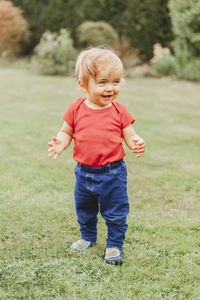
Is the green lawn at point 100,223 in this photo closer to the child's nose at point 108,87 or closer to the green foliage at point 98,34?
the child's nose at point 108,87

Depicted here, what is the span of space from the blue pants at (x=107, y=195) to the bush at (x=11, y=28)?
19288 mm

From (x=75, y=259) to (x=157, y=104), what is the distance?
7.24m

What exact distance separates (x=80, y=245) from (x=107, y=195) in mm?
550

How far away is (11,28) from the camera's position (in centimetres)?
2019

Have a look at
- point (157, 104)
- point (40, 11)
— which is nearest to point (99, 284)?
point (157, 104)

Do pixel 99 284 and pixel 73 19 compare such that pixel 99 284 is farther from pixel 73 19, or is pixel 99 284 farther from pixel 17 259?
pixel 73 19

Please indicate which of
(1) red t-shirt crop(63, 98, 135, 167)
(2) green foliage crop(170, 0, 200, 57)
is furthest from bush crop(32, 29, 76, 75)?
(1) red t-shirt crop(63, 98, 135, 167)

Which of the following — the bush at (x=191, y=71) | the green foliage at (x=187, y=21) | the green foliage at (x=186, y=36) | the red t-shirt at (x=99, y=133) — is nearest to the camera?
the red t-shirt at (x=99, y=133)

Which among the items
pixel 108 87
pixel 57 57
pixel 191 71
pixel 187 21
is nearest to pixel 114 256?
pixel 108 87

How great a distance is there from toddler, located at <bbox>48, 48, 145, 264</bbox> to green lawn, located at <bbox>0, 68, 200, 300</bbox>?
22 cm

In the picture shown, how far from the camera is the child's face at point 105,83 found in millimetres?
2545

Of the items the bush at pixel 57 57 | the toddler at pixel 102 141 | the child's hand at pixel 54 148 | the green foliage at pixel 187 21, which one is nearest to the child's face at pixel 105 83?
the toddler at pixel 102 141

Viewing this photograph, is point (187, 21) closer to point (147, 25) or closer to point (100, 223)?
point (147, 25)

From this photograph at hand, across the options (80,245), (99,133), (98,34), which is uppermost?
(99,133)
